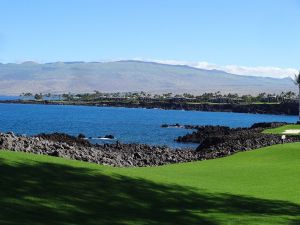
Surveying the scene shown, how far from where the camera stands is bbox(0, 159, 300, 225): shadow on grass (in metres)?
13.8

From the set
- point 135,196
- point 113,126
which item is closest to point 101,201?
point 135,196

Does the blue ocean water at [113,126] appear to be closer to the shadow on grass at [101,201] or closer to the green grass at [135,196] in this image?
the green grass at [135,196]

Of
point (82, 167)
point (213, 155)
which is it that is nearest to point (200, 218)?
point (82, 167)

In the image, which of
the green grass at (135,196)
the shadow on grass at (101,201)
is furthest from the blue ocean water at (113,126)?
the shadow on grass at (101,201)

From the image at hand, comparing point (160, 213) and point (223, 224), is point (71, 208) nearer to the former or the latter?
point (160, 213)

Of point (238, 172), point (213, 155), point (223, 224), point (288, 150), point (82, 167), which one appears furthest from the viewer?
point (213, 155)

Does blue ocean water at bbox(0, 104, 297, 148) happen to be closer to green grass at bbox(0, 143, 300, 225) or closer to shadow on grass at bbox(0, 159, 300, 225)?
green grass at bbox(0, 143, 300, 225)

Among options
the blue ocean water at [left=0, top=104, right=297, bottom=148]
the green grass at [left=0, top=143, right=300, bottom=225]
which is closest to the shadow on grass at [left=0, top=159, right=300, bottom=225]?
the green grass at [left=0, top=143, right=300, bottom=225]

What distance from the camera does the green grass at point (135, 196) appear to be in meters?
14.2

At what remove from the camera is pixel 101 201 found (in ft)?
53.9

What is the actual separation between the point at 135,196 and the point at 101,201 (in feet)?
5.43

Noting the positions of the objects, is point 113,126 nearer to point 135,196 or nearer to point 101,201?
point 135,196

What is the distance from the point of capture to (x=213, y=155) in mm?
40531

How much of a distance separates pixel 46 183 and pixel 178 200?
432 centimetres
